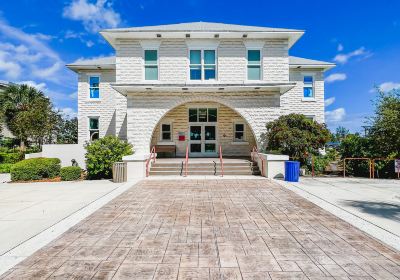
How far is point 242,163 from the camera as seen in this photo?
1518 cm

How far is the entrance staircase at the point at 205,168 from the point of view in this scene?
14398 mm

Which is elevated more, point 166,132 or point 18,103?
point 18,103

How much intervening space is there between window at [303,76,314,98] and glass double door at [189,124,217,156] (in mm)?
9653

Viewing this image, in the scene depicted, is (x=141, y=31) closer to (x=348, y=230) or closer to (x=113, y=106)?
(x=113, y=106)

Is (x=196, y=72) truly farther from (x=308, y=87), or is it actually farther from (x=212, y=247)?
(x=212, y=247)

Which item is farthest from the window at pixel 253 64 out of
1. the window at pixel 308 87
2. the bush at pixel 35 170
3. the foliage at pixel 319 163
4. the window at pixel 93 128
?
the window at pixel 93 128

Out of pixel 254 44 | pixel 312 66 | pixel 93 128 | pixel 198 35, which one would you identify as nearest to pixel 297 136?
pixel 254 44

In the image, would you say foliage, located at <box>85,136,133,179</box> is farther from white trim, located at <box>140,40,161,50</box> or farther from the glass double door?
white trim, located at <box>140,40,161,50</box>

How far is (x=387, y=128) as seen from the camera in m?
14.1

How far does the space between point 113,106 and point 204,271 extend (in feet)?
66.8

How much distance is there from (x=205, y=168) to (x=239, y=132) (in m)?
5.71

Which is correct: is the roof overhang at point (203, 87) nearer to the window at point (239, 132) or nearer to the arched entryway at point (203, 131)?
the arched entryway at point (203, 131)

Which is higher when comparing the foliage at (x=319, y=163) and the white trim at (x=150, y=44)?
the white trim at (x=150, y=44)

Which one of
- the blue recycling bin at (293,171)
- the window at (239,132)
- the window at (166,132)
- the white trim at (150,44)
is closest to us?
the blue recycling bin at (293,171)
